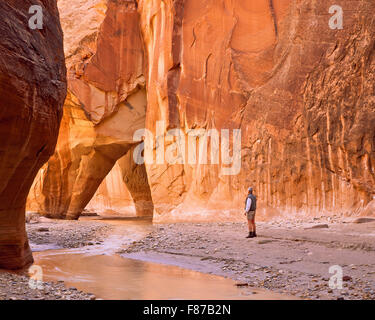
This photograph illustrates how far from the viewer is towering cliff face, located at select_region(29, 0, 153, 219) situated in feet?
74.3

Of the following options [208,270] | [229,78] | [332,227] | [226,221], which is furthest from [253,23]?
[208,270]

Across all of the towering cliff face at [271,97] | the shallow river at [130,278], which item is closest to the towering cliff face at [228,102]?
the towering cliff face at [271,97]

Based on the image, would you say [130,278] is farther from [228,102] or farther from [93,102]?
[93,102]

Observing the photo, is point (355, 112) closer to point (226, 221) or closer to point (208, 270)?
point (226, 221)

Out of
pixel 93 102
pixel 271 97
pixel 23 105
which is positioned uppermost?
pixel 93 102

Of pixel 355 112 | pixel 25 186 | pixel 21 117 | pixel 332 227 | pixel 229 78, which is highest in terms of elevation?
pixel 229 78

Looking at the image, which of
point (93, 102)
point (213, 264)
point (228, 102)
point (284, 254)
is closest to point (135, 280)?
point (213, 264)

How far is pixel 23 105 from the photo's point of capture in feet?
23.7

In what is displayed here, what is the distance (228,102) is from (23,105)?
1132 cm

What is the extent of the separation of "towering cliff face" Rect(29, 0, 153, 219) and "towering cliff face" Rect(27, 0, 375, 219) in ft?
0.21

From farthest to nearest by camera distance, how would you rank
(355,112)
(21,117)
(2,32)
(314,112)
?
(314,112)
(355,112)
(21,117)
(2,32)
